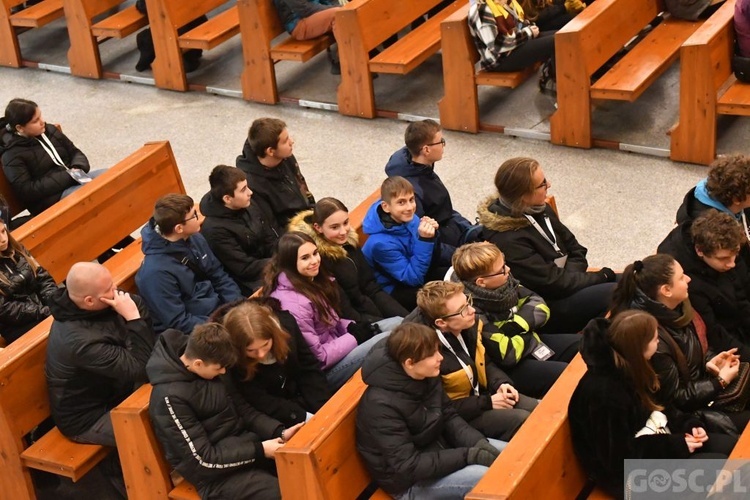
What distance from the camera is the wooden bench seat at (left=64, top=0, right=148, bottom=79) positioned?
344 inches

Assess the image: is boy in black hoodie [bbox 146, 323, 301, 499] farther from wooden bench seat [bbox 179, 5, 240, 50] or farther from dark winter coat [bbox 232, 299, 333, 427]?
wooden bench seat [bbox 179, 5, 240, 50]

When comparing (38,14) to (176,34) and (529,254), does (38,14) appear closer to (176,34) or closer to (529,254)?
(176,34)

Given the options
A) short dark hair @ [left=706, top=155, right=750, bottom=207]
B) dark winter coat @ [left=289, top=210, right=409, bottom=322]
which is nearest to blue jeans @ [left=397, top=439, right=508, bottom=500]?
dark winter coat @ [left=289, top=210, right=409, bottom=322]

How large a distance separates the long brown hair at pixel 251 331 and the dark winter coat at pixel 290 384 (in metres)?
0.07

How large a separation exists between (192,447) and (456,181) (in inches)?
133

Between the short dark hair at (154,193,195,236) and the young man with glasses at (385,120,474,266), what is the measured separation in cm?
126

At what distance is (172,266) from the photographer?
→ 4.89 m

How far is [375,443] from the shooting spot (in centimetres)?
394

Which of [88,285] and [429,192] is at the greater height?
[88,285]

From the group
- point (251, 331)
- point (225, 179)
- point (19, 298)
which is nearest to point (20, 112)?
point (19, 298)

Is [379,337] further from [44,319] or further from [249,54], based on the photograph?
[249,54]

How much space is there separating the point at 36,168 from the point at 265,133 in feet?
5.27

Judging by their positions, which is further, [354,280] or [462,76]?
[462,76]

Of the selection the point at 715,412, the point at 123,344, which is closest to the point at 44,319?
the point at 123,344
